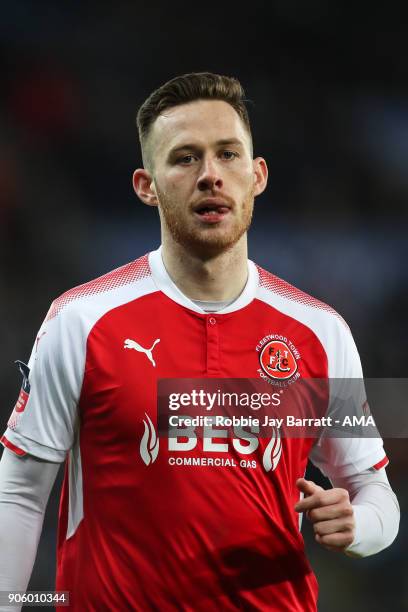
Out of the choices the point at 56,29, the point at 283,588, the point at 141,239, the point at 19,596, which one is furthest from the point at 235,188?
the point at 56,29

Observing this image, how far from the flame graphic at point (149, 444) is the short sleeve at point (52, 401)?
0.21m

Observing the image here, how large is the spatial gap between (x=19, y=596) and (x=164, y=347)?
2.54 ft

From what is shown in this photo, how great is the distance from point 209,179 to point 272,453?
0.78 meters

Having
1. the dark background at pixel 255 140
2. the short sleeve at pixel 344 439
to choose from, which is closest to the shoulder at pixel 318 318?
the short sleeve at pixel 344 439

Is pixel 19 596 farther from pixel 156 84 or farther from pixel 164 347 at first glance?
pixel 156 84

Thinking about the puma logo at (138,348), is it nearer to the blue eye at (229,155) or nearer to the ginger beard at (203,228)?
the ginger beard at (203,228)

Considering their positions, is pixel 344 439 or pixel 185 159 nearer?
pixel 185 159

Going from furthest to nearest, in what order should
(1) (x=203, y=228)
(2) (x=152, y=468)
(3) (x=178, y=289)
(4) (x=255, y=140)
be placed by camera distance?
(4) (x=255, y=140)
(3) (x=178, y=289)
(1) (x=203, y=228)
(2) (x=152, y=468)

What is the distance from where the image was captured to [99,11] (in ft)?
17.4

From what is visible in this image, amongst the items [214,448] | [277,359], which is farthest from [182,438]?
[277,359]

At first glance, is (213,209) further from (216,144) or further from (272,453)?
(272,453)

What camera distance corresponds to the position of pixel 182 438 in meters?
2.34

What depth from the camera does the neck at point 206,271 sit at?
2461mm

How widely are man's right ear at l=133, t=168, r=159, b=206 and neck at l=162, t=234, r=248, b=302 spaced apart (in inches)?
7.1
